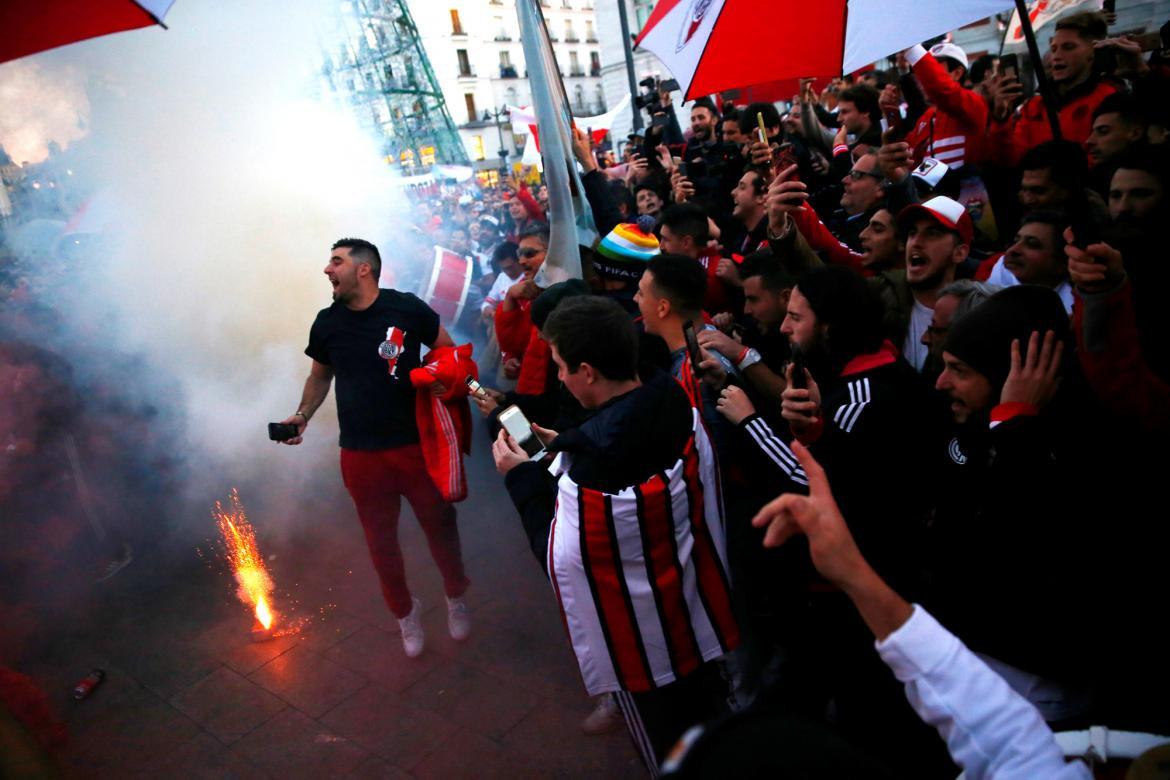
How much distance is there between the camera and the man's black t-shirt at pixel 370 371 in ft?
12.9

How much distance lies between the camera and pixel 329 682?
377cm

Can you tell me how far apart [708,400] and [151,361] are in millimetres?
5599

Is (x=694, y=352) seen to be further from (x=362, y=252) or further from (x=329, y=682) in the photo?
(x=329, y=682)

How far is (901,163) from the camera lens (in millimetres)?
4090

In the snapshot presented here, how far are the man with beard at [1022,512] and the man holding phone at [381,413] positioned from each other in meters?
2.69

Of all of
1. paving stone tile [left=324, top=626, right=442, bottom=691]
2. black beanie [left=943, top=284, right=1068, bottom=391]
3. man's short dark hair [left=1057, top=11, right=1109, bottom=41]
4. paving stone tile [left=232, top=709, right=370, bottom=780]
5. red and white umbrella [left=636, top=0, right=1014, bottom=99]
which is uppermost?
red and white umbrella [left=636, top=0, right=1014, bottom=99]

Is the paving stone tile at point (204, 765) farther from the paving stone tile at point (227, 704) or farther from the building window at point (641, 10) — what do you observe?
the building window at point (641, 10)

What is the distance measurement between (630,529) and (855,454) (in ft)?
2.35

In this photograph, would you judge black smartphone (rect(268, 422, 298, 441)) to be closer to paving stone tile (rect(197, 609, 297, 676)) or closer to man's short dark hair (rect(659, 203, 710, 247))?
paving stone tile (rect(197, 609, 297, 676))

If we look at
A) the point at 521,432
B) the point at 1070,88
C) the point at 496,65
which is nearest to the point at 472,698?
the point at 521,432

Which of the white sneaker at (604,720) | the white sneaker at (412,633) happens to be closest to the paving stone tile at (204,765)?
the white sneaker at (412,633)

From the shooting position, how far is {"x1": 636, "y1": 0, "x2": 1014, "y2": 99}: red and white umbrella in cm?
307

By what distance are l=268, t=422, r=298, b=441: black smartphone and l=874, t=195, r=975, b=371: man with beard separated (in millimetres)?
2931

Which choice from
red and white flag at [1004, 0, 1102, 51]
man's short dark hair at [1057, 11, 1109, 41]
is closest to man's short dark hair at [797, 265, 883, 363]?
man's short dark hair at [1057, 11, 1109, 41]
